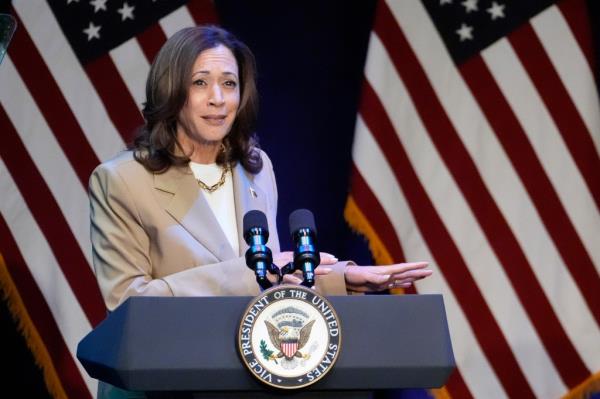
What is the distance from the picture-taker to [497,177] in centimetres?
356

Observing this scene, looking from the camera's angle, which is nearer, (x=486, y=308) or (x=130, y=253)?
(x=130, y=253)

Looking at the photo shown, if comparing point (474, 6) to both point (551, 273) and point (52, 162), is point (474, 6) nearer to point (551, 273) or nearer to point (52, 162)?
point (551, 273)

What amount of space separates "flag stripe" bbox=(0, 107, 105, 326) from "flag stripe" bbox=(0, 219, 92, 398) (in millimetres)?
123

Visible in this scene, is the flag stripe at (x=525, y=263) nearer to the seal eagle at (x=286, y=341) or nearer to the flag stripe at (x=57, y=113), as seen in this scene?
the flag stripe at (x=57, y=113)

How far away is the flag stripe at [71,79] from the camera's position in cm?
352

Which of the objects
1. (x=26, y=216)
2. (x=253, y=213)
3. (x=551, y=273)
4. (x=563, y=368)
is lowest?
(x=563, y=368)

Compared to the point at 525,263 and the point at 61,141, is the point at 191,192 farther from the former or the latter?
the point at 525,263

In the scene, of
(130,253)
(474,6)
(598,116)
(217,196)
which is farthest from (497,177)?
(130,253)

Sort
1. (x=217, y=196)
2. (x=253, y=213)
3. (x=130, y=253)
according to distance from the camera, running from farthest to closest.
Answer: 1. (x=217, y=196)
2. (x=130, y=253)
3. (x=253, y=213)

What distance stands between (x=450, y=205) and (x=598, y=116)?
65 centimetres

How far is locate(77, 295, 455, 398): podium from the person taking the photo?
1567 mm

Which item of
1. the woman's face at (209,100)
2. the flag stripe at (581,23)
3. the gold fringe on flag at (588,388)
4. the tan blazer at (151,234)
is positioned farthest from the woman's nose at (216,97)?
the gold fringe on flag at (588,388)

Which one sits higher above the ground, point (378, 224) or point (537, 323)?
point (378, 224)

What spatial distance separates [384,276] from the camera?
1.85 metres
